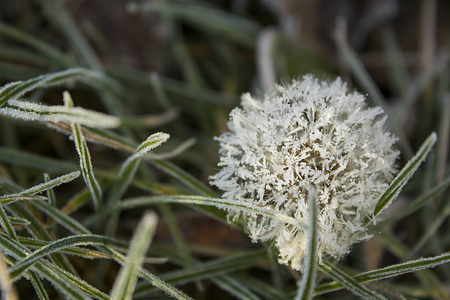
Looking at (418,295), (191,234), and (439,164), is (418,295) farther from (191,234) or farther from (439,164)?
(191,234)

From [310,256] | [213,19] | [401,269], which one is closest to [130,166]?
[310,256]

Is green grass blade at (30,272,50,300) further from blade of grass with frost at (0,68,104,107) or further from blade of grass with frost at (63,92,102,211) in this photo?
blade of grass with frost at (0,68,104,107)

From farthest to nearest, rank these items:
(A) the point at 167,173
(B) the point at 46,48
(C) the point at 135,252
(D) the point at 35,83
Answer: (B) the point at 46,48 < (A) the point at 167,173 < (D) the point at 35,83 < (C) the point at 135,252

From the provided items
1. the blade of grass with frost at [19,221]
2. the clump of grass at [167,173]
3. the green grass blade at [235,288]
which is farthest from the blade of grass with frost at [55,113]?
the green grass blade at [235,288]

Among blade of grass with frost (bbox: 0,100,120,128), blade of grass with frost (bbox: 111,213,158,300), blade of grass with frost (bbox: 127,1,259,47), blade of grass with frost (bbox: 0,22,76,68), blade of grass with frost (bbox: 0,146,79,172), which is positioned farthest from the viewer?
blade of grass with frost (bbox: 127,1,259,47)

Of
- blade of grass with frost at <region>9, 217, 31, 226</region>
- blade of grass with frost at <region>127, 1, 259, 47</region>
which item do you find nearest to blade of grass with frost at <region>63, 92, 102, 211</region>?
blade of grass with frost at <region>9, 217, 31, 226</region>

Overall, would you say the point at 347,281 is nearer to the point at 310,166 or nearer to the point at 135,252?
the point at 310,166

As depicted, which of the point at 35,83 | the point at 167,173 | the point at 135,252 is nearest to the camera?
the point at 135,252
